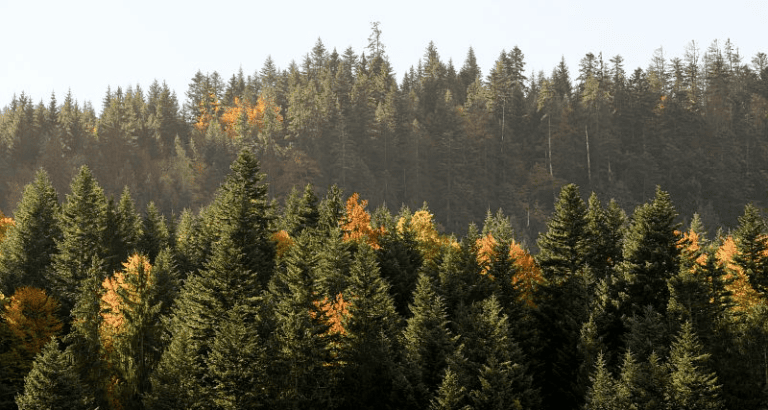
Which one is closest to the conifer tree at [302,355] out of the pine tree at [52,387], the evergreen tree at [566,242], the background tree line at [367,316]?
the background tree line at [367,316]

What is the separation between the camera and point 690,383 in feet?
151

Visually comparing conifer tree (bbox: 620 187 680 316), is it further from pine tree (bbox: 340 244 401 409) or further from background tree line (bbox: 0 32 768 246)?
background tree line (bbox: 0 32 768 246)

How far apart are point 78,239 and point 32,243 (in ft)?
20.7

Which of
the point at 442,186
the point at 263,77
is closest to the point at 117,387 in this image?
the point at 442,186

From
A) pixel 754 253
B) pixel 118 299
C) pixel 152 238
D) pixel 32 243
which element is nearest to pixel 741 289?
pixel 754 253

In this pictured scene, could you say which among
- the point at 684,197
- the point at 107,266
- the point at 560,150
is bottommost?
the point at 107,266

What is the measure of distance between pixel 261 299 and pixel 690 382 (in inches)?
Answer: 1125

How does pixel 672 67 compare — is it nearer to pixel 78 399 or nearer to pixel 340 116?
pixel 340 116

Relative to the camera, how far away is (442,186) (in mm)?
138250

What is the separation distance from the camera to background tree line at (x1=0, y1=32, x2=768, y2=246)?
135 metres

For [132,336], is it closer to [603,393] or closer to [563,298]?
[603,393]

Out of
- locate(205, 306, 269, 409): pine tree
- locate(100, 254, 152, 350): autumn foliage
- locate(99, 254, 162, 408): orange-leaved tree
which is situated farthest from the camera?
locate(100, 254, 152, 350): autumn foliage

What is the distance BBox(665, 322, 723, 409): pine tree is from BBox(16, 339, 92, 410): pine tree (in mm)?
36518

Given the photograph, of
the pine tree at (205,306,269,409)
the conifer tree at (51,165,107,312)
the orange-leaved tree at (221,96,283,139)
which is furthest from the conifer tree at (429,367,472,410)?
the orange-leaved tree at (221,96,283,139)
